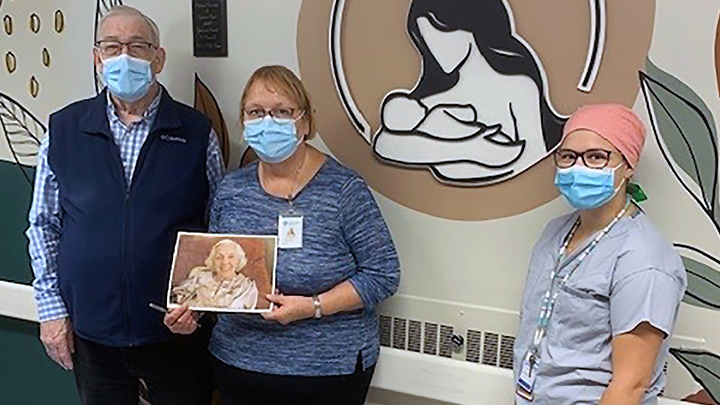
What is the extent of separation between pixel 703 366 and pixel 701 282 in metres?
0.20

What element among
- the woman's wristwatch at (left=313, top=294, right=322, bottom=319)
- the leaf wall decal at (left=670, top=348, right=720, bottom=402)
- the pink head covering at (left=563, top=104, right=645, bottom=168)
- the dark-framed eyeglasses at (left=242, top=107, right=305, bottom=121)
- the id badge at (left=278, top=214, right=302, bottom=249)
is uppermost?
the pink head covering at (left=563, top=104, right=645, bottom=168)

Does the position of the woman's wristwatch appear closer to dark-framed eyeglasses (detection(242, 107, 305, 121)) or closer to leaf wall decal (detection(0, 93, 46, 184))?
dark-framed eyeglasses (detection(242, 107, 305, 121))

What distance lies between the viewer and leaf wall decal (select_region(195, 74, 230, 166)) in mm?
2324

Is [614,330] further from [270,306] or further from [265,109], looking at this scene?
[265,109]

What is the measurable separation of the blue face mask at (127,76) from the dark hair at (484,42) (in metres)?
0.72

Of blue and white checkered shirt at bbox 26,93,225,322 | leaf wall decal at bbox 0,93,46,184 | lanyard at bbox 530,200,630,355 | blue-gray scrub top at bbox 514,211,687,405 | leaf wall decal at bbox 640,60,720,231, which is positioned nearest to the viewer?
blue-gray scrub top at bbox 514,211,687,405

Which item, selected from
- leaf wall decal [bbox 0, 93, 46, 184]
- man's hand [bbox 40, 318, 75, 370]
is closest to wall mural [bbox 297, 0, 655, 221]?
man's hand [bbox 40, 318, 75, 370]

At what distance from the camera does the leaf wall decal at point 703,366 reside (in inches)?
68.9

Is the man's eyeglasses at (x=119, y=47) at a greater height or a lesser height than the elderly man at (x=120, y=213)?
greater

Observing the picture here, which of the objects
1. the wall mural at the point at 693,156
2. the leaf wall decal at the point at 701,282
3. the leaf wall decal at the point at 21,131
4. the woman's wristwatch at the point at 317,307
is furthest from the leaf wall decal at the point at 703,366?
the leaf wall decal at the point at 21,131

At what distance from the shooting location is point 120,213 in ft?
6.27

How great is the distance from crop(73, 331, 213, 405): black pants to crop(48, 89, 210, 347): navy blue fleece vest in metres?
0.05

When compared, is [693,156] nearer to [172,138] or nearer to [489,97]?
[489,97]

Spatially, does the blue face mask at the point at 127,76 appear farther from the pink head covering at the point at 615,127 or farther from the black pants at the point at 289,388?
the pink head covering at the point at 615,127
